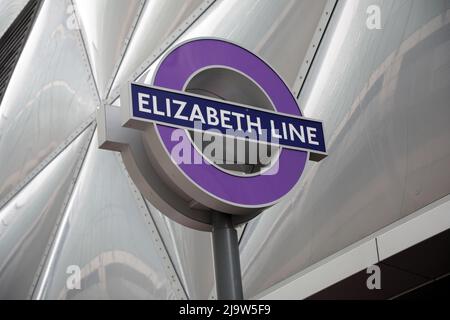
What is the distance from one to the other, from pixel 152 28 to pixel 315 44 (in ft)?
9.67

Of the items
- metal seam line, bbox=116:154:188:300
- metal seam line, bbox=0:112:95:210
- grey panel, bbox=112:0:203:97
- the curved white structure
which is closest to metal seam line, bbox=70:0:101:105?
the curved white structure

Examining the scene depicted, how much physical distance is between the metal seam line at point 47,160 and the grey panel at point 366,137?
165 inches

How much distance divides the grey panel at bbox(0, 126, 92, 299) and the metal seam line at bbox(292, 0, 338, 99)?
13.4 ft

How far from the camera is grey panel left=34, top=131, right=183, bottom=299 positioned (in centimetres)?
893

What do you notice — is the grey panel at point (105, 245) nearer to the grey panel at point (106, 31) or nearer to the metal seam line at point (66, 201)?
the metal seam line at point (66, 201)

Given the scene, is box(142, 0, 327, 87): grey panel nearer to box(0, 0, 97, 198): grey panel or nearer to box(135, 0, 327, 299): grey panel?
box(135, 0, 327, 299): grey panel

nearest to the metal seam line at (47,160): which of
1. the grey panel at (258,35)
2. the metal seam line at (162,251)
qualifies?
the metal seam line at (162,251)

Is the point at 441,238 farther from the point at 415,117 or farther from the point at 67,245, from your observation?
the point at 67,245

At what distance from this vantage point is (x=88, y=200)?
33.6ft

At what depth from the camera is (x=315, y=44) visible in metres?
7.48

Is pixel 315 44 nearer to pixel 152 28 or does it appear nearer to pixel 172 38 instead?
pixel 172 38

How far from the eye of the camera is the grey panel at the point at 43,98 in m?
11.5
